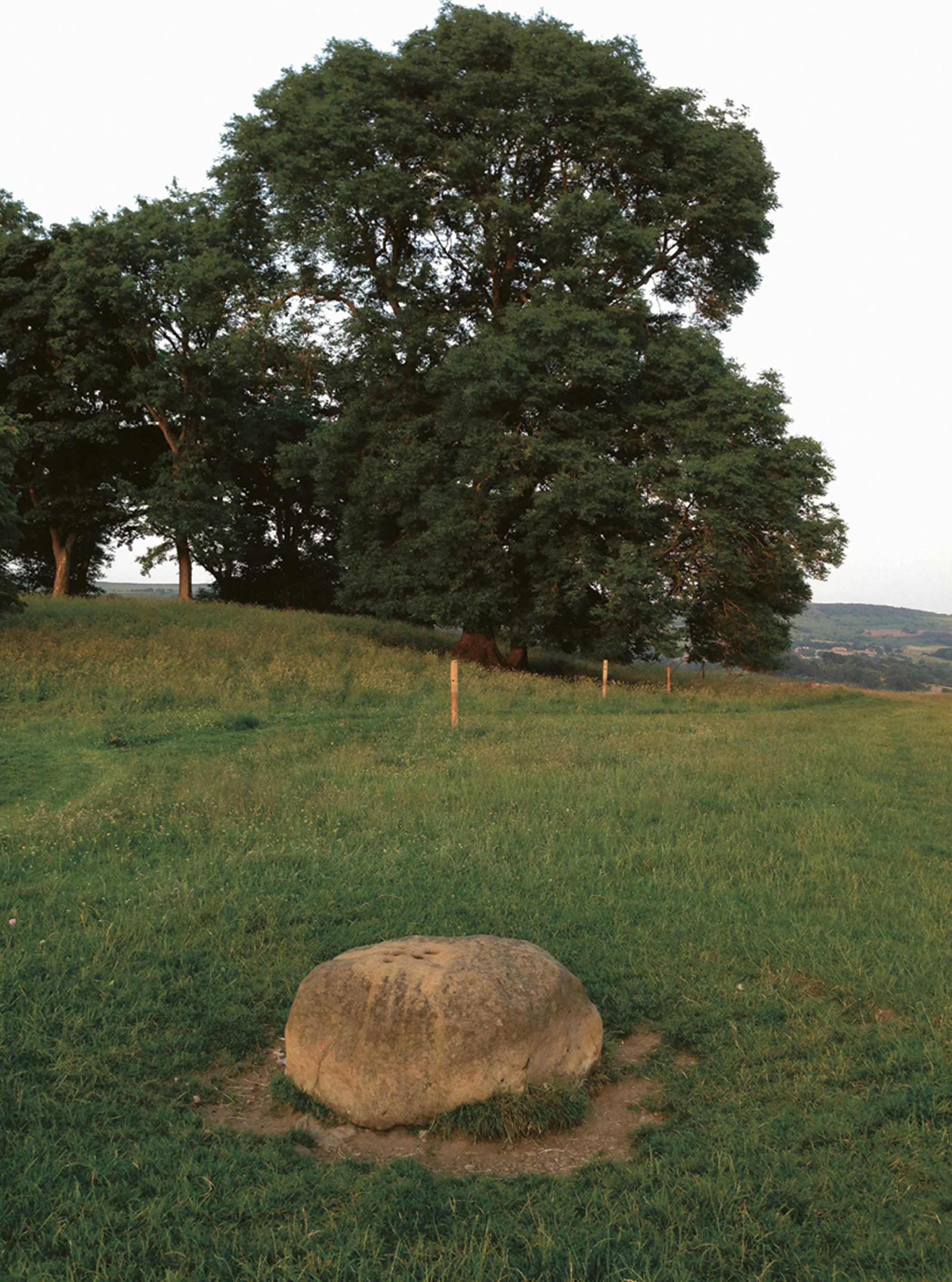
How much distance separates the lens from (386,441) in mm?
29125

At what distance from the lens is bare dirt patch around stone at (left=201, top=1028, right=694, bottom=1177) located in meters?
4.90

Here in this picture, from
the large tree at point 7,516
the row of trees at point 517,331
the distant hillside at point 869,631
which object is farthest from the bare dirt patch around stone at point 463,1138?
the distant hillside at point 869,631

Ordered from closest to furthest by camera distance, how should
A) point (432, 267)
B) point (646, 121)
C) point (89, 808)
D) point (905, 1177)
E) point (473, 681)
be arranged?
point (905, 1177), point (89, 808), point (473, 681), point (646, 121), point (432, 267)

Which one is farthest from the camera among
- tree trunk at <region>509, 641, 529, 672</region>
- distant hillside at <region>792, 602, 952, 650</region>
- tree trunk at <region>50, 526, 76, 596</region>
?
distant hillside at <region>792, 602, 952, 650</region>

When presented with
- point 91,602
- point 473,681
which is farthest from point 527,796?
point 91,602

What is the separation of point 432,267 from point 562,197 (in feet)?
16.7

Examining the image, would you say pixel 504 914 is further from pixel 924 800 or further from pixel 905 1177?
pixel 924 800

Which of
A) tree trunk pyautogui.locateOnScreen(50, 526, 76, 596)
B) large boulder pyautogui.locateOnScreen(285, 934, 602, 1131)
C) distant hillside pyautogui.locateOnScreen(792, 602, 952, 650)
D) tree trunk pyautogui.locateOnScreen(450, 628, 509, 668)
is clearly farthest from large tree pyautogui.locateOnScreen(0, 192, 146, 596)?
distant hillside pyautogui.locateOnScreen(792, 602, 952, 650)

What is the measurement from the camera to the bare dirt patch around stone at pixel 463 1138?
4.90m

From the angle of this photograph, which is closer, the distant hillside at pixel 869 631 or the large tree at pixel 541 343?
the large tree at pixel 541 343

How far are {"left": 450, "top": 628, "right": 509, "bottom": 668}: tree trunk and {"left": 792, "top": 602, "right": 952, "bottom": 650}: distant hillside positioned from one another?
105714mm

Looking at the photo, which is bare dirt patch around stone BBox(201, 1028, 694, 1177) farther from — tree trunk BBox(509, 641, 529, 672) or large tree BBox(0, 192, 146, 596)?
large tree BBox(0, 192, 146, 596)

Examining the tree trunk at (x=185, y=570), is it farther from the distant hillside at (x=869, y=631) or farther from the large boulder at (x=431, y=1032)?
the distant hillside at (x=869, y=631)

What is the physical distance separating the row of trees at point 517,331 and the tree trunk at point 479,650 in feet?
0.29
